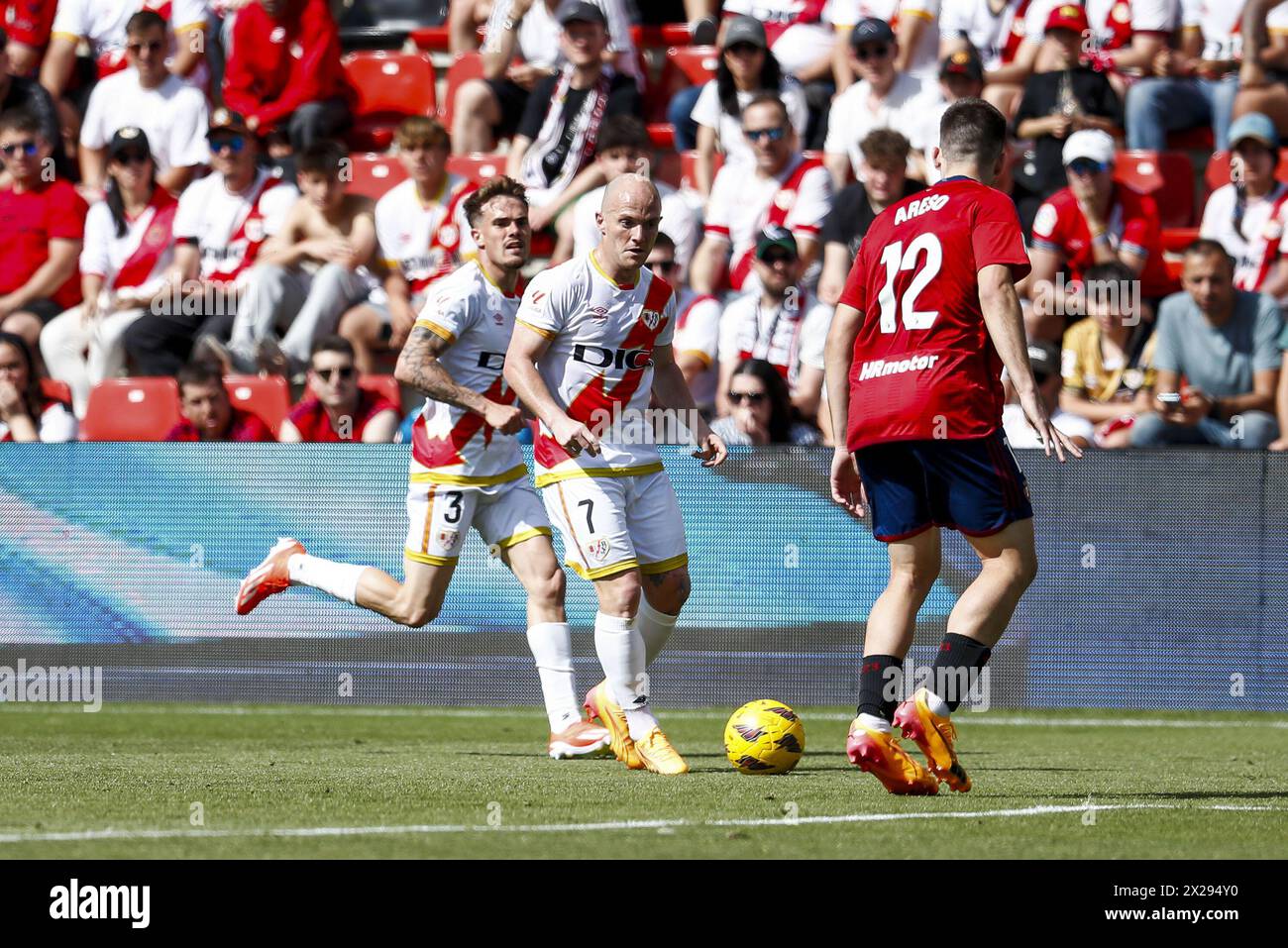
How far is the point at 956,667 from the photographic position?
257 inches

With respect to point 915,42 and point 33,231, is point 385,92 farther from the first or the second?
point 915,42

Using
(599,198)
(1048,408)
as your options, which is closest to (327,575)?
(599,198)

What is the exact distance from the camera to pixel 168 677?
11.4 meters

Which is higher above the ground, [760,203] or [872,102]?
[872,102]

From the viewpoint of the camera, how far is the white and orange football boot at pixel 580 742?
8297mm

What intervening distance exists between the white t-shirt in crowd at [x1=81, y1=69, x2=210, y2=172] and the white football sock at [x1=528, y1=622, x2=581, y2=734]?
811 cm

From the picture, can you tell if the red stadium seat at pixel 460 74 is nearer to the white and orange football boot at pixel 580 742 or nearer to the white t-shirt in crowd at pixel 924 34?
the white t-shirt in crowd at pixel 924 34

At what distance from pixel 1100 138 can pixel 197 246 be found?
677cm

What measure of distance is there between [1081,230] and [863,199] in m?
1.50

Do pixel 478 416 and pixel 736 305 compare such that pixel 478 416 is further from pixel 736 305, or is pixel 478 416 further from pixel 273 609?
pixel 736 305

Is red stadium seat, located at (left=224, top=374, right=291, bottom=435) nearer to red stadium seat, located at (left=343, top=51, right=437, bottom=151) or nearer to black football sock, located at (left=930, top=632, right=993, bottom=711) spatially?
red stadium seat, located at (left=343, top=51, right=437, bottom=151)

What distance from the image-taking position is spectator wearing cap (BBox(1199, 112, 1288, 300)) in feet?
41.2
